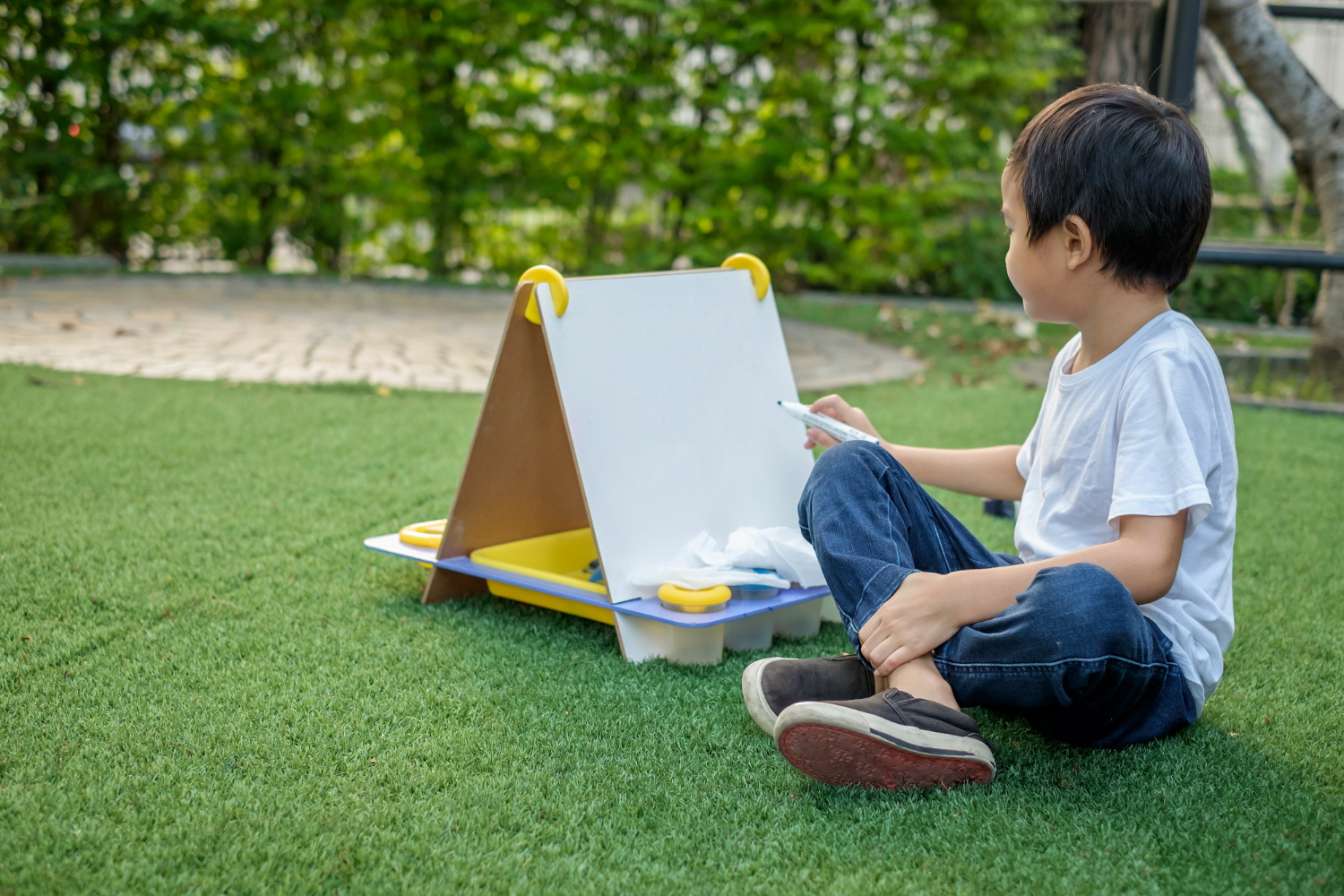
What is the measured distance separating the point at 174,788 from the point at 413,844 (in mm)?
318

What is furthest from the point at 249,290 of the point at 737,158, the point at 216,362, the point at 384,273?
the point at 737,158

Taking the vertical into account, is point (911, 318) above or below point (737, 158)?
below

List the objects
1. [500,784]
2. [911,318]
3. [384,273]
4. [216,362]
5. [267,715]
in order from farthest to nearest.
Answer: [384,273], [911,318], [216,362], [267,715], [500,784]

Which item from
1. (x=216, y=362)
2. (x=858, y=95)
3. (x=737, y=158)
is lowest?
(x=216, y=362)

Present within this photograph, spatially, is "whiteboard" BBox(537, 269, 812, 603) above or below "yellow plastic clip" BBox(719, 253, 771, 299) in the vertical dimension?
below

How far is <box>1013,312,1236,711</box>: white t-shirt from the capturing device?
1.17 metres

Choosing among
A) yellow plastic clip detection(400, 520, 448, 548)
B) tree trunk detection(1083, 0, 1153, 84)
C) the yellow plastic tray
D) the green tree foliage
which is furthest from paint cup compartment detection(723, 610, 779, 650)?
tree trunk detection(1083, 0, 1153, 84)

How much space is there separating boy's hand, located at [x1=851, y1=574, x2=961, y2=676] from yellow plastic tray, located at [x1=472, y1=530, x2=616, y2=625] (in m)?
0.57

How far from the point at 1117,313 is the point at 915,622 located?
0.48 m

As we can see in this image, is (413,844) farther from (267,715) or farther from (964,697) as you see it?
(964,697)

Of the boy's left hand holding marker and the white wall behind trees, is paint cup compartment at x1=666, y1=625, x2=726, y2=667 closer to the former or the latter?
the boy's left hand holding marker

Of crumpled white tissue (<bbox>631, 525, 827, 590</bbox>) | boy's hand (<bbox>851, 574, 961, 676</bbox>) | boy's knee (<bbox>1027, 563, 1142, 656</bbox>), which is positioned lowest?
crumpled white tissue (<bbox>631, 525, 827, 590</bbox>)

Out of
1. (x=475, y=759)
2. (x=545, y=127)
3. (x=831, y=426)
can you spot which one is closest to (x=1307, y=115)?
(x=831, y=426)

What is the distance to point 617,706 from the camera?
1465mm
